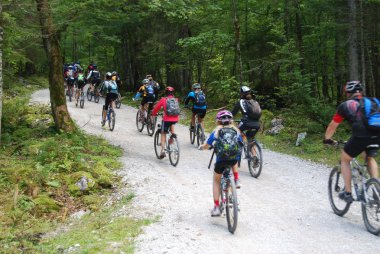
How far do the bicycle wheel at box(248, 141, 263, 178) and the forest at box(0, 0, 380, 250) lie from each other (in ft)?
12.7

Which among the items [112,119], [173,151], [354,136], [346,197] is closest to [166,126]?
[173,151]

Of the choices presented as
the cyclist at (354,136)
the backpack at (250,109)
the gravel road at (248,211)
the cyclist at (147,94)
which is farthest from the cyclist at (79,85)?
the cyclist at (354,136)

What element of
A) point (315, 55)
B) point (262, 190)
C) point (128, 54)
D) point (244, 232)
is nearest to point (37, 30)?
point (262, 190)

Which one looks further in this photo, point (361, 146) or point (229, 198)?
point (229, 198)

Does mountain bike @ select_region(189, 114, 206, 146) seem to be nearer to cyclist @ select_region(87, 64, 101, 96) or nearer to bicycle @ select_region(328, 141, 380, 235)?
bicycle @ select_region(328, 141, 380, 235)

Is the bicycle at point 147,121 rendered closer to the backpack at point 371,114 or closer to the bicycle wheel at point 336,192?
the bicycle wheel at point 336,192

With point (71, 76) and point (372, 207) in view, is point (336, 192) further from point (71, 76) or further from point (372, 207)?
point (71, 76)

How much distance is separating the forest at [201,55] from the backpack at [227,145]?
3.61 meters

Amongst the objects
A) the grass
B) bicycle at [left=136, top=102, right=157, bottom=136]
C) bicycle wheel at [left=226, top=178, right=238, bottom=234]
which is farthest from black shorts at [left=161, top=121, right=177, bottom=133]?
bicycle wheel at [left=226, top=178, right=238, bottom=234]

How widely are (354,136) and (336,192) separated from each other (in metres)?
1.55

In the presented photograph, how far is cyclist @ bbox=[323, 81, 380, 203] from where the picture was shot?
6.28 meters

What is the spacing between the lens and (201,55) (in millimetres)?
25734

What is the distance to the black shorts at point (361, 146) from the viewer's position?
629cm

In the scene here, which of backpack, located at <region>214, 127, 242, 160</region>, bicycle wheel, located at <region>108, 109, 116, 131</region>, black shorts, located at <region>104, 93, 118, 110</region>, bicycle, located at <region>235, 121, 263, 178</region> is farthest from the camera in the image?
bicycle wheel, located at <region>108, 109, 116, 131</region>
